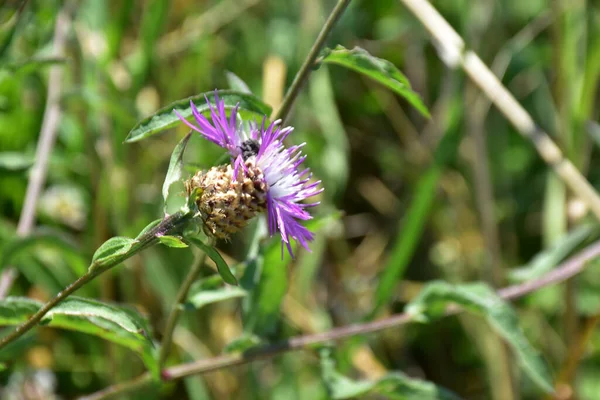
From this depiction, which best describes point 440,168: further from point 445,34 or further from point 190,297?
point 190,297

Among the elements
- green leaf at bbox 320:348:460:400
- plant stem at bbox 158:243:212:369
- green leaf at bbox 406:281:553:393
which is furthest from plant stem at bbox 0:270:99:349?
green leaf at bbox 406:281:553:393

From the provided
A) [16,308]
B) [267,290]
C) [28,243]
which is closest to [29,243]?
[28,243]

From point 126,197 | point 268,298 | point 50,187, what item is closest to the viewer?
point 268,298

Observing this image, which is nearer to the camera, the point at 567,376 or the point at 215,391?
the point at 567,376

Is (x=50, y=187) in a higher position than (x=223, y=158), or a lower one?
higher

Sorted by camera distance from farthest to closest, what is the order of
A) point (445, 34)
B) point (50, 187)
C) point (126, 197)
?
point (50, 187)
point (126, 197)
point (445, 34)

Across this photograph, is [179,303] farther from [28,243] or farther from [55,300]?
[28,243]

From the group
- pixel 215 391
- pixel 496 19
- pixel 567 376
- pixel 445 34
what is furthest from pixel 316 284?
pixel 496 19

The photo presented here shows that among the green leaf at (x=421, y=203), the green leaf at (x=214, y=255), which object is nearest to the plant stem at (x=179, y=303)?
the green leaf at (x=214, y=255)
